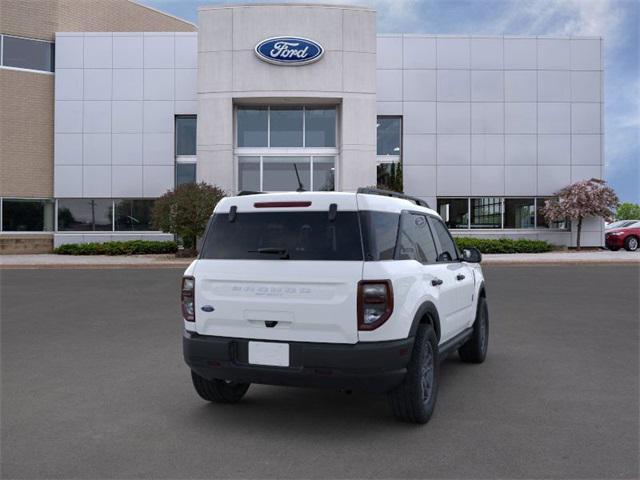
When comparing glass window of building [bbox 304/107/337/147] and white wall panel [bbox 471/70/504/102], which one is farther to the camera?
white wall panel [bbox 471/70/504/102]

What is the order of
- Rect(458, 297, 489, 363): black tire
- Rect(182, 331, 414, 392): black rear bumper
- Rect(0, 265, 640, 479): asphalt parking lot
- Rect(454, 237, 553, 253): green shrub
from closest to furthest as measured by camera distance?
Rect(0, 265, 640, 479): asphalt parking lot
Rect(182, 331, 414, 392): black rear bumper
Rect(458, 297, 489, 363): black tire
Rect(454, 237, 553, 253): green shrub

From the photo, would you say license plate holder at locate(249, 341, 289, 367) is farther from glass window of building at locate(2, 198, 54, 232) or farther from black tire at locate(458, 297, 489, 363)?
glass window of building at locate(2, 198, 54, 232)

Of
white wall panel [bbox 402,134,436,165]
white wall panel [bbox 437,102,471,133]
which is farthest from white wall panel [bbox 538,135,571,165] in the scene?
white wall panel [bbox 402,134,436,165]

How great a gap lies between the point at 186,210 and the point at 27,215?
1065 cm

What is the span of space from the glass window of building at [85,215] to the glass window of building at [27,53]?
21.6 ft

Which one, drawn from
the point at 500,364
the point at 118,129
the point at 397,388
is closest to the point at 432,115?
the point at 118,129

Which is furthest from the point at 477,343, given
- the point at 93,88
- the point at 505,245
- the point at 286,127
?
the point at 93,88

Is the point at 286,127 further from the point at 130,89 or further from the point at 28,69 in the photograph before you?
the point at 28,69

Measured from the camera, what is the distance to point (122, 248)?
82.4 ft

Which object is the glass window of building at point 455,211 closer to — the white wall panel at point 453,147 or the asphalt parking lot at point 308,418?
the white wall panel at point 453,147

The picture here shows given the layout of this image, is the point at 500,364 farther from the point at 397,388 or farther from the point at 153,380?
the point at 153,380

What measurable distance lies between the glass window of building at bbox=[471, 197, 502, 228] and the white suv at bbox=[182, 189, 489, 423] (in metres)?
24.1

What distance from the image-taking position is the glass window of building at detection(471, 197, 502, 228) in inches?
1099

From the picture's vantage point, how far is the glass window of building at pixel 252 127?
85.1 ft
